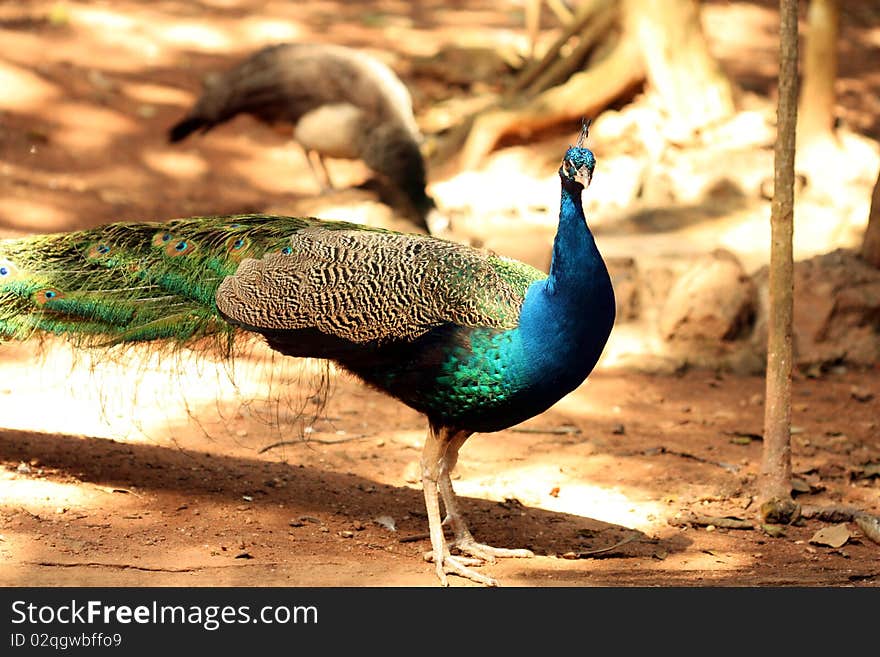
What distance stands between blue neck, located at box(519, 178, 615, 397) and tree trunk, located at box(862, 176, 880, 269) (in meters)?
4.11

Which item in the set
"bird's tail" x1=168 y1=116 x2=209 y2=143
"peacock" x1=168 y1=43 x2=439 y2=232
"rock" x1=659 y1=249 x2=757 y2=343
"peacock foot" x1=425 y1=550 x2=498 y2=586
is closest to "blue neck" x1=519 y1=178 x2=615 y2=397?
"peacock foot" x1=425 y1=550 x2=498 y2=586

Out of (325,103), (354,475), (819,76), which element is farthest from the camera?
(325,103)

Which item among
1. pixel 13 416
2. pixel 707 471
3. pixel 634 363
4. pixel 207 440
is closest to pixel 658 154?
pixel 634 363

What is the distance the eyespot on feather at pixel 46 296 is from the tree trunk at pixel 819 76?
6.93m

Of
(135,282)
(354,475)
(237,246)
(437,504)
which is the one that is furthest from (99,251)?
(437,504)

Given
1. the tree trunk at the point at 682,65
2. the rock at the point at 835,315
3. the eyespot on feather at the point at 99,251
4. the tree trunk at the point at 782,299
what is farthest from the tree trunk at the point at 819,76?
the eyespot on feather at the point at 99,251

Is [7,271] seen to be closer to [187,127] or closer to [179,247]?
[179,247]

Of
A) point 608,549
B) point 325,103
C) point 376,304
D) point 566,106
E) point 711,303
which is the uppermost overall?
point 566,106

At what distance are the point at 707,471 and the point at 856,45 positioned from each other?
9.99 m

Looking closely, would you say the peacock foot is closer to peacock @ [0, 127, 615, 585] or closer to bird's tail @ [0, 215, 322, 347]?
peacock @ [0, 127, 615, 585]

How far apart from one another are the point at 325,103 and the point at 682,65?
3.33 meters

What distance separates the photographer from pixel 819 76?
9898 mm

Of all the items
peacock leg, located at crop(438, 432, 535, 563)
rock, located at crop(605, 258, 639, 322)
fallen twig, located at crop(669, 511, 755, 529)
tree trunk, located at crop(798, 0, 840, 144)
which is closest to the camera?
peacock leg, located at crop(438, 432, 535, 563)

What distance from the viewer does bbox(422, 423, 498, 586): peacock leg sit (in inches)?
181
